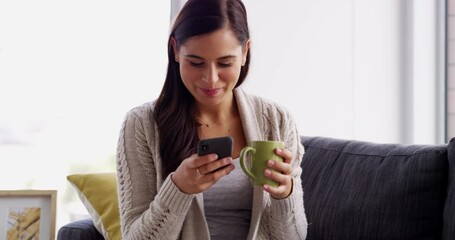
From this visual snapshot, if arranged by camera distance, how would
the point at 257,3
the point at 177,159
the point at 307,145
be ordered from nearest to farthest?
the point at 177,159 → the point at 307,145 → the point at 257,3

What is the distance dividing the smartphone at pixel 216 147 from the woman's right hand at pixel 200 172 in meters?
0.01

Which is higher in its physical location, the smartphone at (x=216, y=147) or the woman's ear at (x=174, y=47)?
the woman's ear at (x=174, y=47)

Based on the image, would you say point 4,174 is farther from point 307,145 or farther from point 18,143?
point 307,145

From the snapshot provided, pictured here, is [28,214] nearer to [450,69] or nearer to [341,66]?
[341,66]

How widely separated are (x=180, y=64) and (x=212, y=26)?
120 millimetres

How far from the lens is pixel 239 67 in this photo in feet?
5.81

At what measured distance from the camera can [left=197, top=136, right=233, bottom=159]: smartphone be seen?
1513 millimetres

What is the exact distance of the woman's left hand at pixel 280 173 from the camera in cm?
157

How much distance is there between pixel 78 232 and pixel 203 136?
1.86 ft

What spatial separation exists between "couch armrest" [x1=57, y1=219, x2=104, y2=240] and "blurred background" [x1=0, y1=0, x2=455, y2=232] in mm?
869

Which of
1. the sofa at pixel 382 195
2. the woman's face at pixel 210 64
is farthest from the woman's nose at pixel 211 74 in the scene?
the sofa at pixel 382 195

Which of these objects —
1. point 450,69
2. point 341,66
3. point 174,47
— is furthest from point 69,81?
point 450,69

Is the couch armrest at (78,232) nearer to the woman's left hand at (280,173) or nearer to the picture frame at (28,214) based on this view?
the picture frame at (28,214)

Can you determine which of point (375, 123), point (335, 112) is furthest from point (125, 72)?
point (375, 123)
